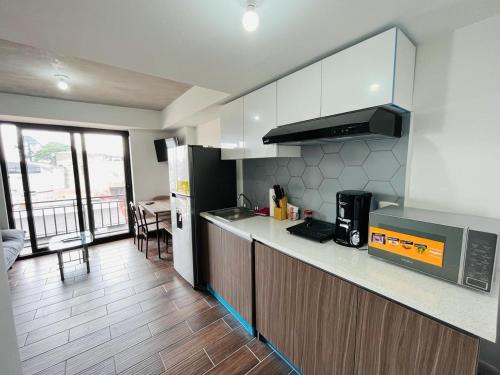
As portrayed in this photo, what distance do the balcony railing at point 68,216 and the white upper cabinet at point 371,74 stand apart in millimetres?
4402

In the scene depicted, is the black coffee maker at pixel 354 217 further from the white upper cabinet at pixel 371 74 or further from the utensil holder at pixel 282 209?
the utensil holder at pixel 282 209

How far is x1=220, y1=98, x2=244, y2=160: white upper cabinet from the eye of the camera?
2.18 metres

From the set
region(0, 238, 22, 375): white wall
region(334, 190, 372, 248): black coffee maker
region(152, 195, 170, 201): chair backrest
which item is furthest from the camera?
region(152, 195, 170, 201): chair backrest

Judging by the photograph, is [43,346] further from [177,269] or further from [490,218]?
[490,218]

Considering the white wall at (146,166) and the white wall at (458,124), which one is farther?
the white wall at (146,166)

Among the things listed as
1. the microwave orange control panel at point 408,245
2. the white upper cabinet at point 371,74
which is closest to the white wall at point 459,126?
the white upper cabinet at point 371,74

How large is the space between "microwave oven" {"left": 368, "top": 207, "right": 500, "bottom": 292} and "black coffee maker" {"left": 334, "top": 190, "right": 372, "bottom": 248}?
16cm

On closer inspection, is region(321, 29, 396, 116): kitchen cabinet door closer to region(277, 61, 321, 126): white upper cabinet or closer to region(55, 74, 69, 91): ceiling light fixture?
region(277, 61, 321, 126): white upper cabinet

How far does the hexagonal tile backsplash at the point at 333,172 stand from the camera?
55.8 inches

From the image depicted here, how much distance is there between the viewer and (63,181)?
372 centimetres

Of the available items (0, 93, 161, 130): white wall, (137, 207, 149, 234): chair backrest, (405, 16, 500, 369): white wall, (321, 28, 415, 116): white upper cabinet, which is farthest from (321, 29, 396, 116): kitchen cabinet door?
(0, 93, 161, 130): white wall

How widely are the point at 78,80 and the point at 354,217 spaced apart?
3243 mm

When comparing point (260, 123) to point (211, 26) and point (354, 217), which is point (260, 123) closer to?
point (211, 26)

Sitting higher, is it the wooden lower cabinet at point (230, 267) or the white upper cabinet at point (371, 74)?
the white upper cabinet at point (371, 74)
